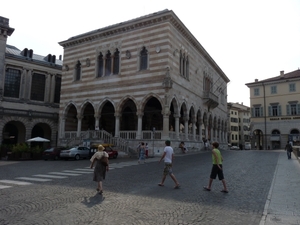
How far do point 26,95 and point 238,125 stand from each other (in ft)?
224

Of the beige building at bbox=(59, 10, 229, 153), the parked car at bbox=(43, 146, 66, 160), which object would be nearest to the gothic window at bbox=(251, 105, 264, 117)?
the beige building at bbox=(59, 10, 229, 153)

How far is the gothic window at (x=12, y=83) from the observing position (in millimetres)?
34844

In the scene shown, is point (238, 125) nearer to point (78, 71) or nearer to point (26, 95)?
point (78, 71)

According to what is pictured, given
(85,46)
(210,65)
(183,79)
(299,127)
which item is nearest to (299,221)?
(183,79)

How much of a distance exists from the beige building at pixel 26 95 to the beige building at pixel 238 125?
59.3 metres

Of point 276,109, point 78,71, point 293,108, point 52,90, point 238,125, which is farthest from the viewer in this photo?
point 238,125

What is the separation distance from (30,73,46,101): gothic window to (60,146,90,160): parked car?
1749 centimetres

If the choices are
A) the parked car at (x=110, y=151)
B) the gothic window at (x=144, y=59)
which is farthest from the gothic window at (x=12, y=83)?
the gothic window at (x=144, y=59)

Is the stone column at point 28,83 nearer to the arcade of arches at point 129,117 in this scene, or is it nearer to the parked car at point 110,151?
the arcade of arches at point 129,117

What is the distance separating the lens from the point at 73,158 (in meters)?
23.2

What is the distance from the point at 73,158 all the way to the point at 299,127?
127 feet

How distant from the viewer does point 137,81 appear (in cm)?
2748

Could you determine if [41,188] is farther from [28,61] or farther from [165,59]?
[28,61]

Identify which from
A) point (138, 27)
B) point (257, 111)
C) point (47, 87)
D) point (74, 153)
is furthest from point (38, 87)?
point (257, 111)
